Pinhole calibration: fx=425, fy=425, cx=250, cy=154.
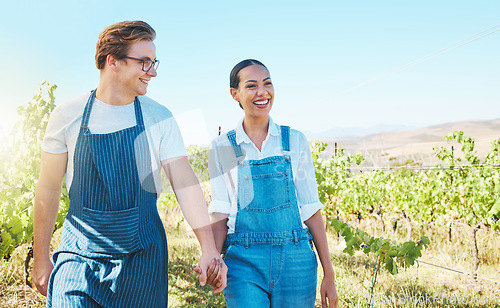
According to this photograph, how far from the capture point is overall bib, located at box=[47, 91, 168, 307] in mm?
1459

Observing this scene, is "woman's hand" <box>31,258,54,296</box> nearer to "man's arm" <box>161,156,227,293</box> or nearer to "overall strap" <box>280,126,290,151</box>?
"man's arm" <box>161,156,227,293</box>

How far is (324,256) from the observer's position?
1845 mm

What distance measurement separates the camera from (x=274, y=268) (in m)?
1.71

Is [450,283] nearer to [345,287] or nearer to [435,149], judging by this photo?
[345,287]

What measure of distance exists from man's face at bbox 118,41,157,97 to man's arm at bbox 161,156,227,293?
0.29 m

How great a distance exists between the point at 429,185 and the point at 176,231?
460 centimetres

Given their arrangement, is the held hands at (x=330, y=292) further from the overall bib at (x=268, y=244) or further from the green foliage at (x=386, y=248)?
the green foliage at (x=386, y=248)

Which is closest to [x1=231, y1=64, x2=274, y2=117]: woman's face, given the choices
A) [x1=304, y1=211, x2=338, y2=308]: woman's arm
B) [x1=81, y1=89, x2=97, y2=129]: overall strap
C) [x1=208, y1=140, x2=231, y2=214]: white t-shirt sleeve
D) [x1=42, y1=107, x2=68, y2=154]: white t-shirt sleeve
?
[x1=208, y1=140, x2=231, y2=214]: white t-shirt sleeve

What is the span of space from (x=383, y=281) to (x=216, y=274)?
3553 millimetres

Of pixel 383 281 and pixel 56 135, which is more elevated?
pixel 56 135

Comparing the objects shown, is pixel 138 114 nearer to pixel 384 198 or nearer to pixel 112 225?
pixel 112 225

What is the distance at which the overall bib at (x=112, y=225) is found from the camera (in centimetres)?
146

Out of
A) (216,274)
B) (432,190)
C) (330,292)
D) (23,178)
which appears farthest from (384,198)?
(216,274)

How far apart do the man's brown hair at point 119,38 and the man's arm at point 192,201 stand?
435mm
